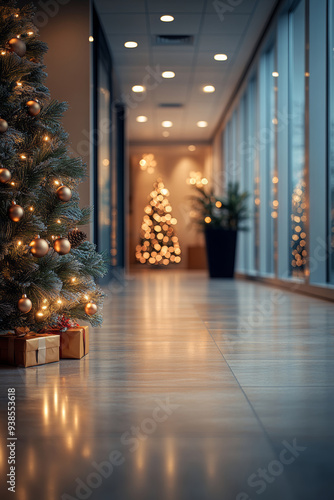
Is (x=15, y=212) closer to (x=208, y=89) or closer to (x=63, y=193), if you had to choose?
(x=63, y=193)

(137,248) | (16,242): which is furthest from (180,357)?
(137,248)

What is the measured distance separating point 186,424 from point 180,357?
0.89 m

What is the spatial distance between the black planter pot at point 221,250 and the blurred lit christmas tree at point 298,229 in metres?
3.12

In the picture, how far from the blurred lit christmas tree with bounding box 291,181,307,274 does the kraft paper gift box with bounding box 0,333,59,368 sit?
4.13 meters

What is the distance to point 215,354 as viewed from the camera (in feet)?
7.54

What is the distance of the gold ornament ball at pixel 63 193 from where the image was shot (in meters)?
2.26

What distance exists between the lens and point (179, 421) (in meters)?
1.37

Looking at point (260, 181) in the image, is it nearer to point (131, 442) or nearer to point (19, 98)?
point (19, 98)

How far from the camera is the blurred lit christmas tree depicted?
20.2 ft

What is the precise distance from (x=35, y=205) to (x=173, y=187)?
13265 millimetres

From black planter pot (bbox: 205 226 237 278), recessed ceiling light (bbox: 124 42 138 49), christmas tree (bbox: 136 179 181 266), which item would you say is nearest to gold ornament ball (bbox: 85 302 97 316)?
recessed ceiling light (bbox: 124 42 138 49)

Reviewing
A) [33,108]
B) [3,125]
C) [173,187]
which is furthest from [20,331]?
[173,187]

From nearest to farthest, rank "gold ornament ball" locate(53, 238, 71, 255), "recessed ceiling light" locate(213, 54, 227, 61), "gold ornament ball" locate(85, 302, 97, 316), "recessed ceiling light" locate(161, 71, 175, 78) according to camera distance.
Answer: "gold ornament ball" locate(53, 238, 71, 255), "gold ornament ball" locate(85, 302, 97, 316), "recessed ceiling light" locate(213, 54, 227, 61), "recessed ceiling light" locate(161, 71, 175, 78)

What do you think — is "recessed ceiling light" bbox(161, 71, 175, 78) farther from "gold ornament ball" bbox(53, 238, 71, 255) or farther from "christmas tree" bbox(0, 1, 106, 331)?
"gold ornament ball" bbox(53, 238, 71, 255)
